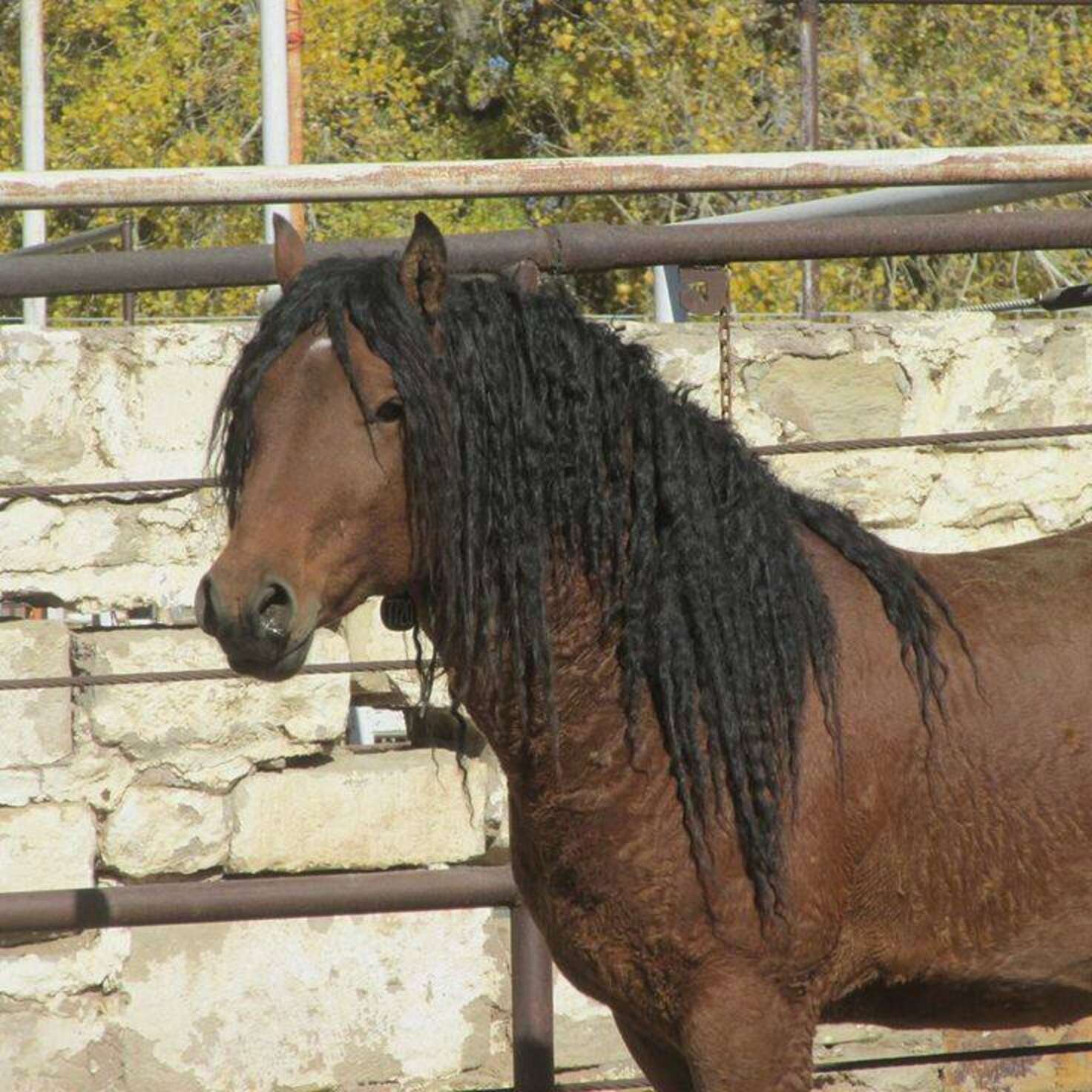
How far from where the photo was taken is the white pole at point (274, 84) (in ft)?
18.3

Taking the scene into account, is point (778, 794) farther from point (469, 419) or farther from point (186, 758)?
point (186, 758)

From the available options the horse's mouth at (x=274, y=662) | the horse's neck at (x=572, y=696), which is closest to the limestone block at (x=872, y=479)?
the horse's neck at (x=572, y=696)

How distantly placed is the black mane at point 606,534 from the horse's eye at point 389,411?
0.02m

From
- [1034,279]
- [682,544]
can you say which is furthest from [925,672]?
[1034,279]

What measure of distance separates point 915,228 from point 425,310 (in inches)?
42.5

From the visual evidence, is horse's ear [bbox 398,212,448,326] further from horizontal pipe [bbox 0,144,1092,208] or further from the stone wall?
the stone wall

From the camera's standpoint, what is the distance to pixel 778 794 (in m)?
2.40

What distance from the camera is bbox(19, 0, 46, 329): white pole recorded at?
10602 millimetres

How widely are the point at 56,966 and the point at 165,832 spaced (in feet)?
1.24

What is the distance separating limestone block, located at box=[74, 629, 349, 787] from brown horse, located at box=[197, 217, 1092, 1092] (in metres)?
1.52

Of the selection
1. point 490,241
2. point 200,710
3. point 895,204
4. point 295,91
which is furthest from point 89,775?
point 295,91

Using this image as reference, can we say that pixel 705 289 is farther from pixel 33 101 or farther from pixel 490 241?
pixel 33 101

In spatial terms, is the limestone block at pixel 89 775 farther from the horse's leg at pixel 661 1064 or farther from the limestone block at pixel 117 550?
the horse's leg at pixel 661 1064

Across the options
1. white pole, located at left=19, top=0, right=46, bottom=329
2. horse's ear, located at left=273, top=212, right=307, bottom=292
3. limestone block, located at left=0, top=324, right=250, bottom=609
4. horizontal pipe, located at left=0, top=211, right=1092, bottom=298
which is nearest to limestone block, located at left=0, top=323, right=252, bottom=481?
limestone block, located at left=0, top=324, right=250, bottom=609
